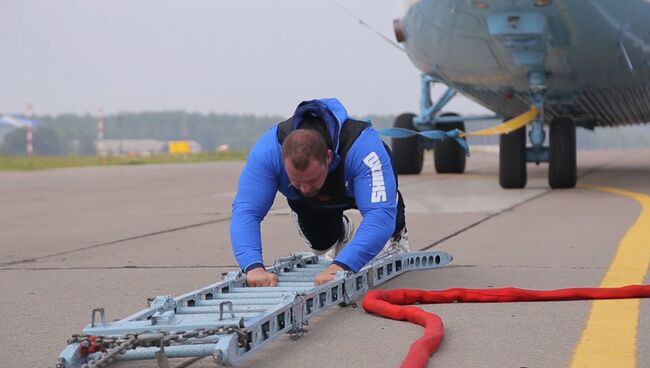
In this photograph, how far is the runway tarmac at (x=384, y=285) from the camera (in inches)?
123

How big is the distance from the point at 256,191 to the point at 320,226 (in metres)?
0.74

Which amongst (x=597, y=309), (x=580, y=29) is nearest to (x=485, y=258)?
(x=597, y=309)

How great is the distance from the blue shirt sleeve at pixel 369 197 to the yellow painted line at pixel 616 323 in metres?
0.95

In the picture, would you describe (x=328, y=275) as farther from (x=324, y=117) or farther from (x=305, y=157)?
(x=324, y=117)

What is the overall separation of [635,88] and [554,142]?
188 cm

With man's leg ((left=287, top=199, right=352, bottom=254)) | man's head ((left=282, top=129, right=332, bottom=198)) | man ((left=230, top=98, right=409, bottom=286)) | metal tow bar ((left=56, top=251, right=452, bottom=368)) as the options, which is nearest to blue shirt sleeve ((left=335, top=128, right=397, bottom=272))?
man ((left=230, top=98, right=409, bottom=286))

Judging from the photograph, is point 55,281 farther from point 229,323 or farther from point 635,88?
point 635,88

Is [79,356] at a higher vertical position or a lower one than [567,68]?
lower

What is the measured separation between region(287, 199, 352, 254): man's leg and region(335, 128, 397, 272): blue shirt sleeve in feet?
1.50

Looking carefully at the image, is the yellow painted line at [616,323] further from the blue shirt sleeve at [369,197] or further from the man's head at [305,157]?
the man's head at [305,157]

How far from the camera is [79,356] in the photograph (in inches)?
107

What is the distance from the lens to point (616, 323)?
11.3ft

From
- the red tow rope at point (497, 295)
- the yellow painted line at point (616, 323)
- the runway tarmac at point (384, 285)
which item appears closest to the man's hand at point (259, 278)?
the runway tarmac at point (384, 285)

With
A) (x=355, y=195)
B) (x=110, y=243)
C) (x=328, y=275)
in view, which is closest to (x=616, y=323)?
(x=328, y=275)
